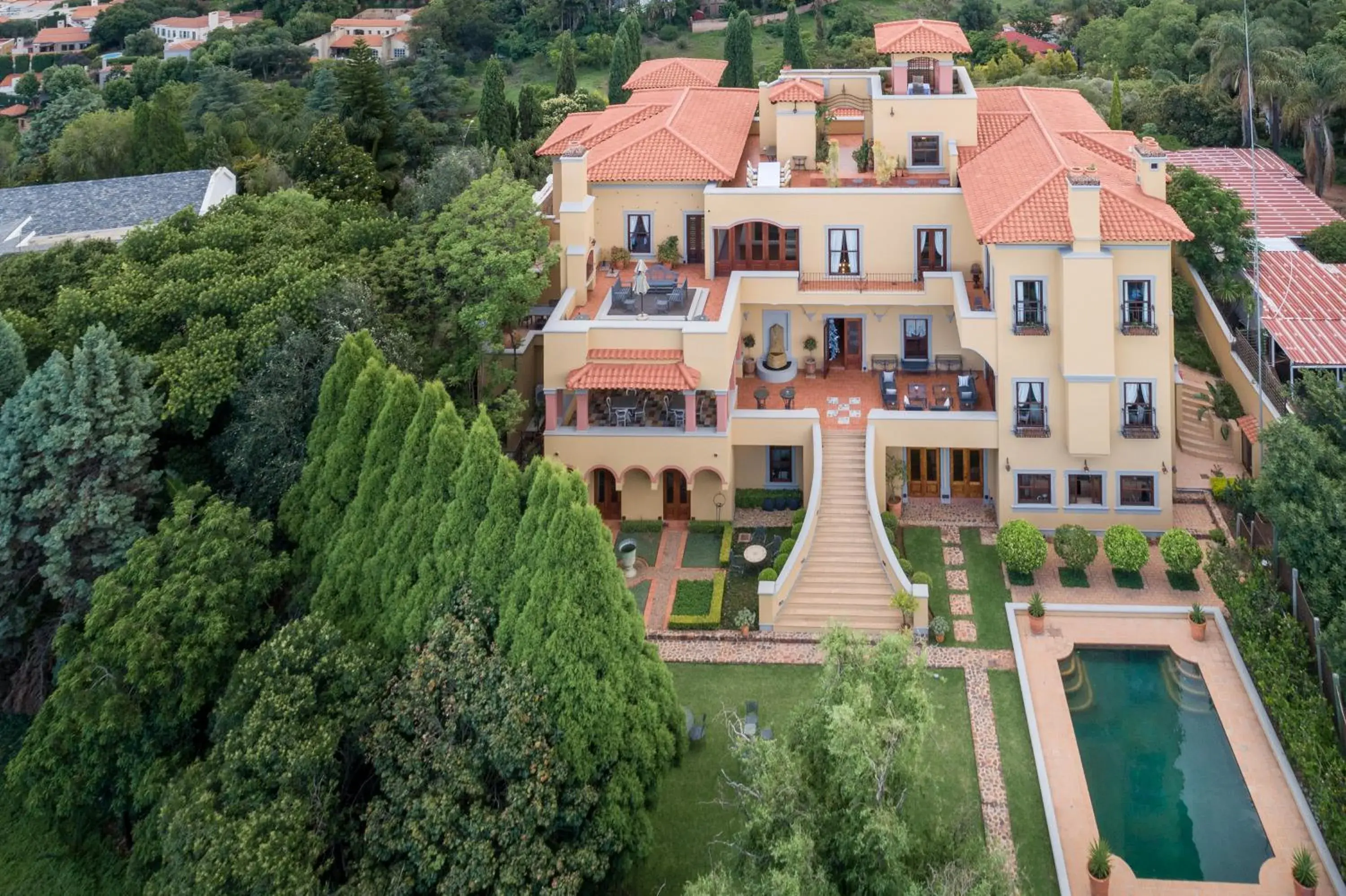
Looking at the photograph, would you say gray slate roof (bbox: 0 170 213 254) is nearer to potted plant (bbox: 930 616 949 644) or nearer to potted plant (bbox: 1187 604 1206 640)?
potted plant (bbox: 930 616 949 644)

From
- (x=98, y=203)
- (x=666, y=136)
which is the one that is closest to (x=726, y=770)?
(x=666, y=136)

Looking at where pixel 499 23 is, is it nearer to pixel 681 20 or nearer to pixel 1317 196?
pixel 681 20

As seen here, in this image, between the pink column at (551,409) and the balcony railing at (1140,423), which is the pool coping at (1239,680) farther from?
the pink column at (551,409)

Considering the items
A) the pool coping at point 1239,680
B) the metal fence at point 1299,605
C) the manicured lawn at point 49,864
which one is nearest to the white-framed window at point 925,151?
the metal fence at point 1299,605

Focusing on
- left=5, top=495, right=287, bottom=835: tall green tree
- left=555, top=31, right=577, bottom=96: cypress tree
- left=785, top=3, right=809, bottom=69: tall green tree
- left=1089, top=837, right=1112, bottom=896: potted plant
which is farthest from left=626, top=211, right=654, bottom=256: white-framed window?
left=785, top=3, right=809, bottom=69: tall green tree

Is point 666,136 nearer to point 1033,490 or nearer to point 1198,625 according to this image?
point 1033,490

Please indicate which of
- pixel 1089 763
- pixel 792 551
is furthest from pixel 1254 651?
pixel 792 551
